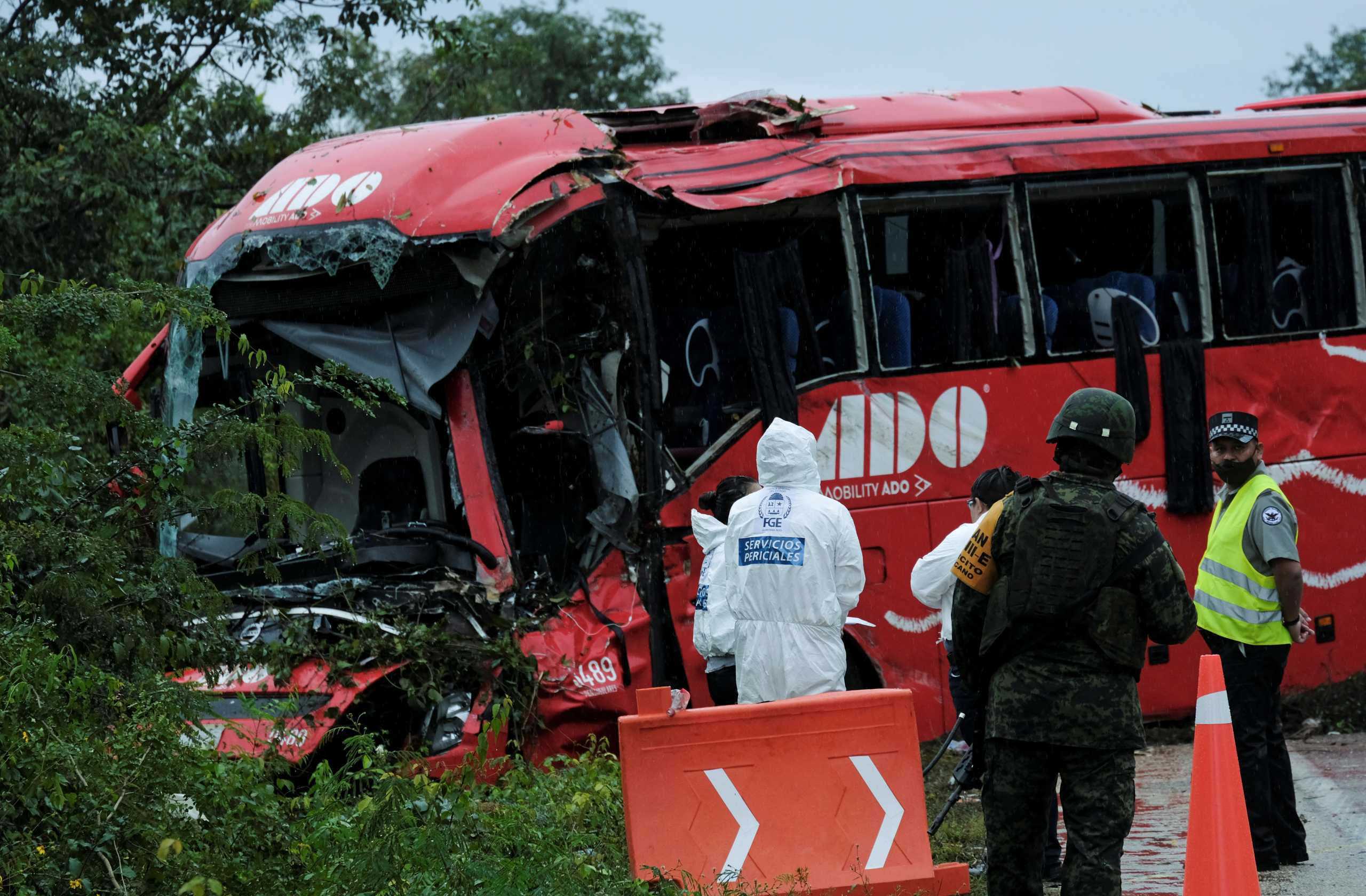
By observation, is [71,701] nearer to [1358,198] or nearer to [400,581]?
[400,581]

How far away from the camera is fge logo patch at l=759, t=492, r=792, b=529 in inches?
262

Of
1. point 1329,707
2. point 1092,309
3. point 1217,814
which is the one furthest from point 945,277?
point 1217,814

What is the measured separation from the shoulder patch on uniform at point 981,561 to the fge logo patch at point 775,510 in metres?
1.49

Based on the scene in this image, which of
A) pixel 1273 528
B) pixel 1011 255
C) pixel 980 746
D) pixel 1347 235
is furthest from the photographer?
pixel 1347 235

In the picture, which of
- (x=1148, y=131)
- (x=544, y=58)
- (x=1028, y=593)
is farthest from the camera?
(x=544, y=58)

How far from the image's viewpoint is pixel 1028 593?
4992 mm

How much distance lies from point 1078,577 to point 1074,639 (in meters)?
0.21

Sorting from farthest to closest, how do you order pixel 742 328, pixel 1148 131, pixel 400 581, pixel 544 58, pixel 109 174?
pixel 544 58 → pixel 109 174 → pixel 1148 131 → pixel 742 328 → pixel 400 581

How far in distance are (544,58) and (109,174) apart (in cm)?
1993

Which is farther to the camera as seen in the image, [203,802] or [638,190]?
[638,190]

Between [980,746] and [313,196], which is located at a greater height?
[313,196]

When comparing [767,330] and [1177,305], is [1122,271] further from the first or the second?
[767,330]

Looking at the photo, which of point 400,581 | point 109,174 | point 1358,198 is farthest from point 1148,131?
point 109,174

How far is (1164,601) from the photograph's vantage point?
4980mm
